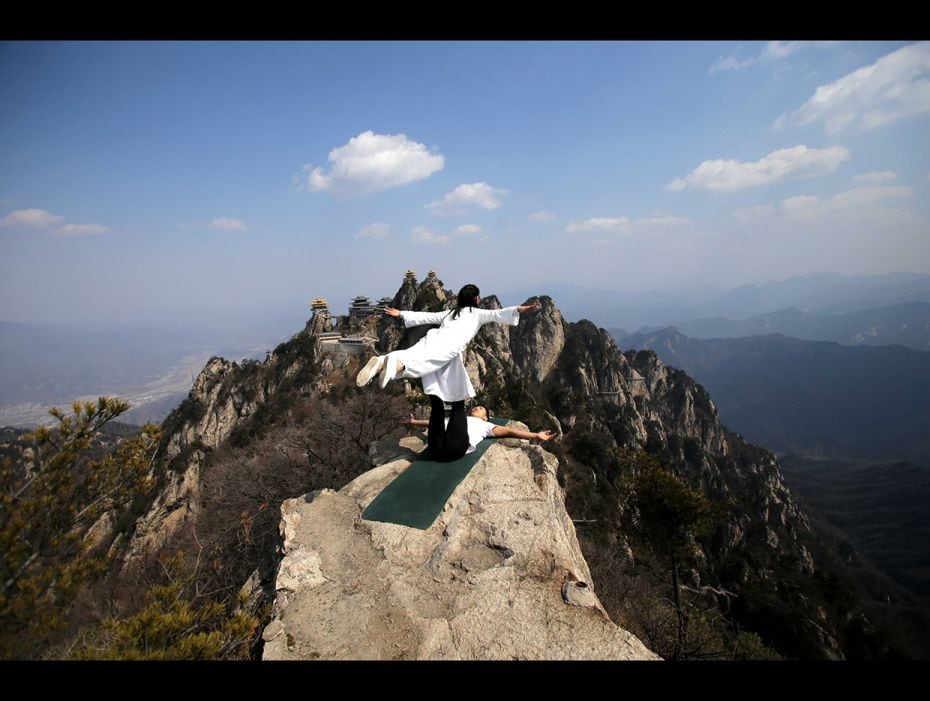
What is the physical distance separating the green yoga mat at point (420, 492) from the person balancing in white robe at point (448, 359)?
0.87 feet

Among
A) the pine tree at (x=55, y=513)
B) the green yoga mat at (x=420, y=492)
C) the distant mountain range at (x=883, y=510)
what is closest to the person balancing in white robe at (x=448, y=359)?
the green yoga mat at (x=420, y=492)

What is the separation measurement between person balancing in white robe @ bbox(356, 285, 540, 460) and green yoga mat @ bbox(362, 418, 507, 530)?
267 mm

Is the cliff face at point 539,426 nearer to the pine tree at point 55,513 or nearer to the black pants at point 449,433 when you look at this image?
the black pants at point 449,433

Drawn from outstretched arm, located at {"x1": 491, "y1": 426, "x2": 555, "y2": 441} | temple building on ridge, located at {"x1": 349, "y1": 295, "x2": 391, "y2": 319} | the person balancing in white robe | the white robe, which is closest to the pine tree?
the person balancing in white robe

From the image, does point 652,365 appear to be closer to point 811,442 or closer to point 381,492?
point 381,492

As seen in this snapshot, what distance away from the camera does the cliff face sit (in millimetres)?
4434

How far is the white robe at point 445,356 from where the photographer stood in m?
4.73

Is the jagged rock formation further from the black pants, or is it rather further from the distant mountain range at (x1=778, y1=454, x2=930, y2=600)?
the distant mountain range at (x1=778, y1=454, x2=930, y2=600)

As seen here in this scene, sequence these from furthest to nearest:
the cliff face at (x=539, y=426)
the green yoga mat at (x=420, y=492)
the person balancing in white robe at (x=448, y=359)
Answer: the green yoga mat at (x=420, y=492), the person balancing in white robe at (x=448, y=359), the cliff face at (x=539, y=426)

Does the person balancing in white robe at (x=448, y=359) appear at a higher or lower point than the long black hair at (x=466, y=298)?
lower
